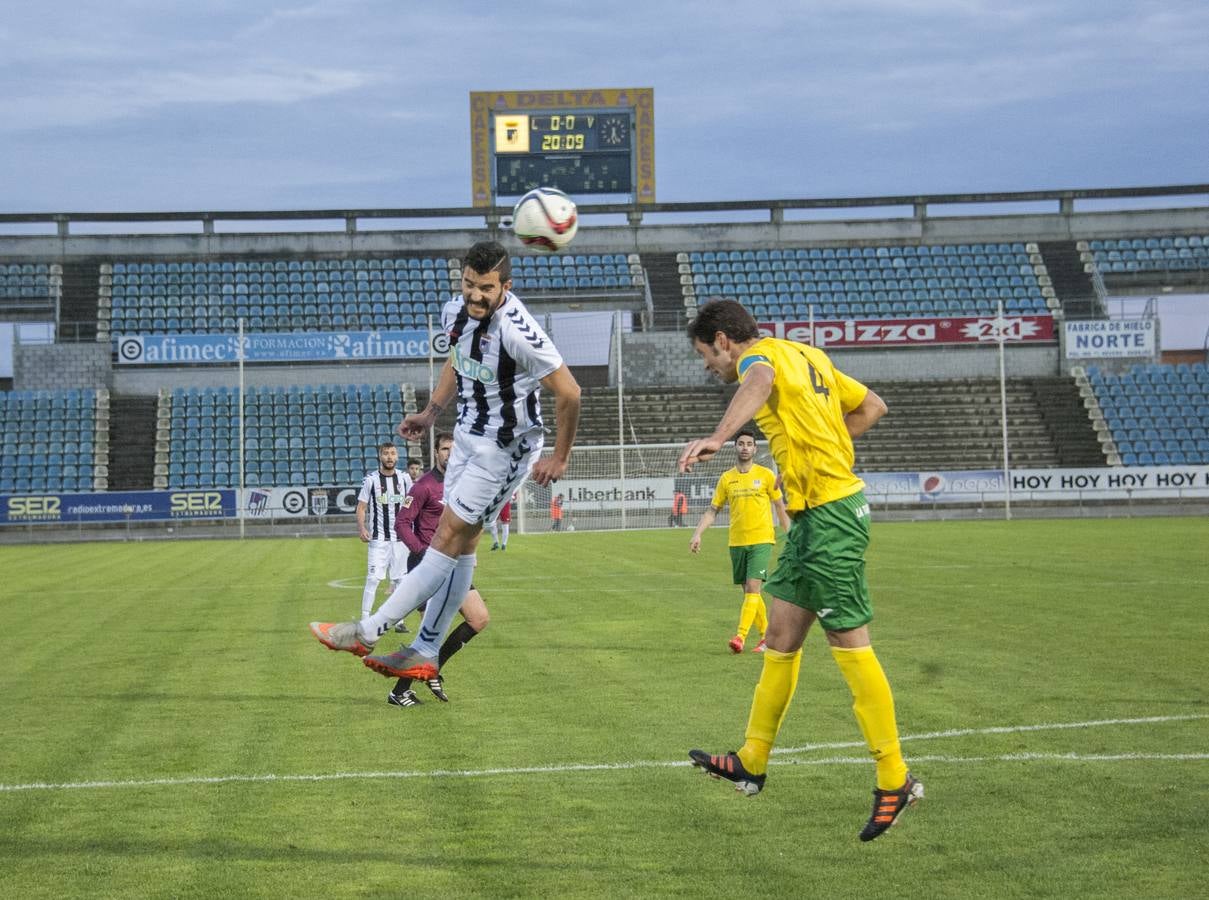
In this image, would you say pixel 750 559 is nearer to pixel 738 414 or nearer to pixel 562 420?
pixel 562 420

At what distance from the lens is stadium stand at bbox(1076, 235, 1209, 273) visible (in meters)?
55.6

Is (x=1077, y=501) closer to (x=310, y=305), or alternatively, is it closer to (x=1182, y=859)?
(x=310, y=305)

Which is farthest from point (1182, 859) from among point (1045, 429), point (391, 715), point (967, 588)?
point (1045, 429)

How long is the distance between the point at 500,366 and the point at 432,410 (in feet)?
2.68

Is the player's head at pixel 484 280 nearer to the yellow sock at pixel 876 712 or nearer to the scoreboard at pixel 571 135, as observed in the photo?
the yellow sock at pixel 876 712

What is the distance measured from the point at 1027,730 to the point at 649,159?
156 feet

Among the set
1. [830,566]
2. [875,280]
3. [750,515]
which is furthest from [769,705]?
[875,280]

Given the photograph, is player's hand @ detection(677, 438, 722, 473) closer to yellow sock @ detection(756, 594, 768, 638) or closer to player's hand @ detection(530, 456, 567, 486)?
player's hand @ detection(530, 456, 567, 486)

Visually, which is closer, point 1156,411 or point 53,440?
point 53,440

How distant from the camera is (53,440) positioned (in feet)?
149

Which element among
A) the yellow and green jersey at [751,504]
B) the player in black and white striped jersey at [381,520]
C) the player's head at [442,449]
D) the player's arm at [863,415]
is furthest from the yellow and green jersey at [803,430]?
the player in black and white striped jersey at [381,520]

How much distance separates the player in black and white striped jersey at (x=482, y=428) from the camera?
7207 mm

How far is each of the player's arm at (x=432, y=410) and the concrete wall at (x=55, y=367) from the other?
148ft

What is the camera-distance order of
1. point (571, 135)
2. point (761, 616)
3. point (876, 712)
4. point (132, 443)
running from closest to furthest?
point (876, 712), point (761, 616), point (132, 443), point (571, 135)
